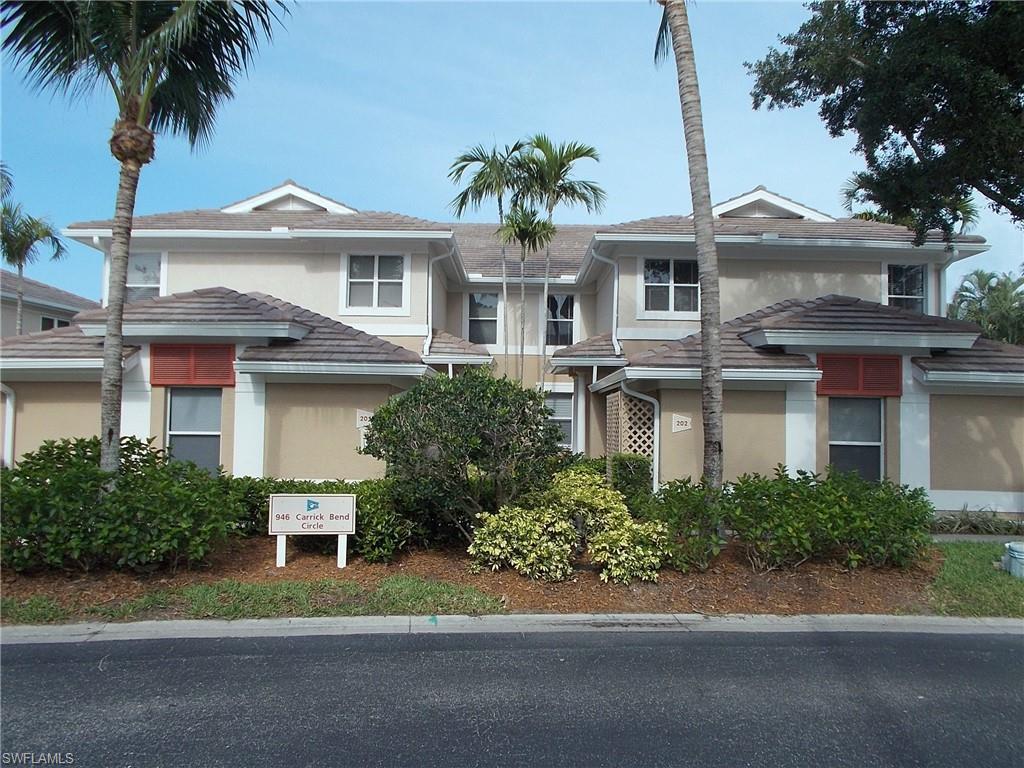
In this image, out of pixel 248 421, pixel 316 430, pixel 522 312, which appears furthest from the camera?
pixel 522 312

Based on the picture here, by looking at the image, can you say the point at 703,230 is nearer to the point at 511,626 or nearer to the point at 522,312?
the point at 511,626

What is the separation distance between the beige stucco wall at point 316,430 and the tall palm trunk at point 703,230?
5.35 m

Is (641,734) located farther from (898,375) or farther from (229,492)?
(898,375)

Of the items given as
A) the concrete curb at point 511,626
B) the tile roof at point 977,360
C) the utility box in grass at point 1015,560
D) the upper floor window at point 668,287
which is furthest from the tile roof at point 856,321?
the concrete curb at point 511,626

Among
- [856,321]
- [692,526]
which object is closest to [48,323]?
[692,526]

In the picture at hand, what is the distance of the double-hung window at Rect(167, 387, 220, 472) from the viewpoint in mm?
10766

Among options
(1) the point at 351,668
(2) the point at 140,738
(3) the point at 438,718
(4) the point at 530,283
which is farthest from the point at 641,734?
(4) the point at 530,283

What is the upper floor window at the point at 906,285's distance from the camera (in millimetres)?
14414

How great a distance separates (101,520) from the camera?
22.5ft

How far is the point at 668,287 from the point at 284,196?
949cm

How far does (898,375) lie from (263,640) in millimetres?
10645

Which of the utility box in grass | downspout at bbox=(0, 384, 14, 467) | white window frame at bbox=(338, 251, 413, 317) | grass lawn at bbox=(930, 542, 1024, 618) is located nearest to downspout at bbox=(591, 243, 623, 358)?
white window frame at bbox=(338, 251, 413, 317)

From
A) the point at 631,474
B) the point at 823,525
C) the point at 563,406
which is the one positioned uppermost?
the point at 563,406

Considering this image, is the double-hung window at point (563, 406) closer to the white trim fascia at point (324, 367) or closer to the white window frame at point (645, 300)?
the white window frame at point (645, 300)
